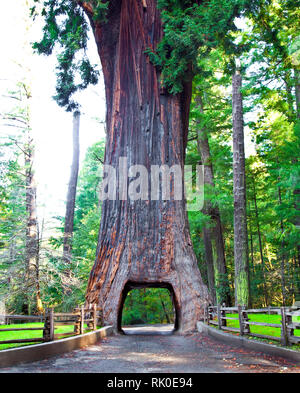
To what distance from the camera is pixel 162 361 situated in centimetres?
665

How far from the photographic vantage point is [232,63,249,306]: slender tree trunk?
15672 millimetres

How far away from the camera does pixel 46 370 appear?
18.7 feet

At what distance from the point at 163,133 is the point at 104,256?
5027mm

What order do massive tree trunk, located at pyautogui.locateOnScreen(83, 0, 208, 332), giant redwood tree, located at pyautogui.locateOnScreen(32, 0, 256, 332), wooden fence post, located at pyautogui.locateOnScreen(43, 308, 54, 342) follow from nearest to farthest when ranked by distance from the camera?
wooden fence post, located at pyautogui.locateOnScreen(43, 308, 54, 342), giant redwood tree, located at pyautogui.locateOnScreen(32, 0, 256, 332), massive tree trunk, located at pyautogui.locateOnScreen(83, 0, 208, 332)

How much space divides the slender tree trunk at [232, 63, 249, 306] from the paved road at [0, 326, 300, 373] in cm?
724

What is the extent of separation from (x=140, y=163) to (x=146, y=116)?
6.27 ft

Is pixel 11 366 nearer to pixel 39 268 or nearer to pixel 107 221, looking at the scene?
pixel 107 221

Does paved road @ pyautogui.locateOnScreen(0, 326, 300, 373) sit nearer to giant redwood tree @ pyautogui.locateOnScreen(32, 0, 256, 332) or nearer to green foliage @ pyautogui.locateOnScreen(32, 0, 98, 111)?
giant redwood tree @ pyautogui.locateOnScreen(32, 0, 256, 332)

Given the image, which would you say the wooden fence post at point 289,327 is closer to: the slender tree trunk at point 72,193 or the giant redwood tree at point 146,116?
the giant redwood tree at point 146,116

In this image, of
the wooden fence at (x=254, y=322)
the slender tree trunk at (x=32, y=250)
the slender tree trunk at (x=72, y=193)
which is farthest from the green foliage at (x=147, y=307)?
the wooden fence at (x=254, y=322)

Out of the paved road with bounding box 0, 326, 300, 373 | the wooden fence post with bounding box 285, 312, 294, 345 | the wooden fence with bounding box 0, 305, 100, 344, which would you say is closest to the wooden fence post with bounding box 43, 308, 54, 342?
the wooden fence with bounding box 0, 305, 100, 344

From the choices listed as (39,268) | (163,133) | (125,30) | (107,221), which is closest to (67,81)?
(125,30)

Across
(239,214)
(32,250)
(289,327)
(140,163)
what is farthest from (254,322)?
(32,250)

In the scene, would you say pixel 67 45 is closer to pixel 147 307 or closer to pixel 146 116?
pixel 146 116
